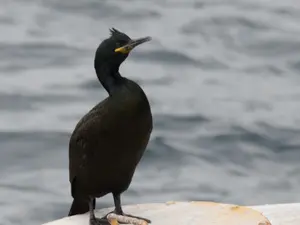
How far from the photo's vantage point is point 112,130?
6.01 metres

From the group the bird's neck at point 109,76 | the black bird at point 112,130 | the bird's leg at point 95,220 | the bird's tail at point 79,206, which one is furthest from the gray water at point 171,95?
the bird's neck at point 109,76

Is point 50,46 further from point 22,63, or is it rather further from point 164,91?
point 164,91

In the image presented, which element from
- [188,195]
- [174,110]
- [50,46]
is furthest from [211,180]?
[50,46]

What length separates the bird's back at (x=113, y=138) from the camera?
600cm

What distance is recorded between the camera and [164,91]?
12055 millimetres

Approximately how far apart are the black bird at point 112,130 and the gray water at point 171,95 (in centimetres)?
335

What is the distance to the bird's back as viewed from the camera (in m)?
6.00

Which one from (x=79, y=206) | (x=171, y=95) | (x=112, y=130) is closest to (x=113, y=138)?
(x=112, y=130)

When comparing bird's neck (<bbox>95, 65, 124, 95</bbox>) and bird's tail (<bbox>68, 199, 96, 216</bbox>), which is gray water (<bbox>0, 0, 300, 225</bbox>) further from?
bird's neck (<bbox>95, 65, 124, 95</bbox>)

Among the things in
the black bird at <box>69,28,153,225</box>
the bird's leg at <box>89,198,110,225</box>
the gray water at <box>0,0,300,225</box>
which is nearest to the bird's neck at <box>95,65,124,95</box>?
the black bird at <box>69,28,153,225</box>

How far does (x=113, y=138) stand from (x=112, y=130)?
1.6 inches

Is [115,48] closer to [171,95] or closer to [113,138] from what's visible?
[113,138]

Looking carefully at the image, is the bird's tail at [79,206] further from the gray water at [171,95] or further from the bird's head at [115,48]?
the gray water at [171,95]

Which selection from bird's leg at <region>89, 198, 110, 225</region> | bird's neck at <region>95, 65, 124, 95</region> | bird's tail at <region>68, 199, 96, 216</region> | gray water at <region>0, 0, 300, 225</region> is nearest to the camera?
bird's neck at <region>95, 65, 124, 95</region>
